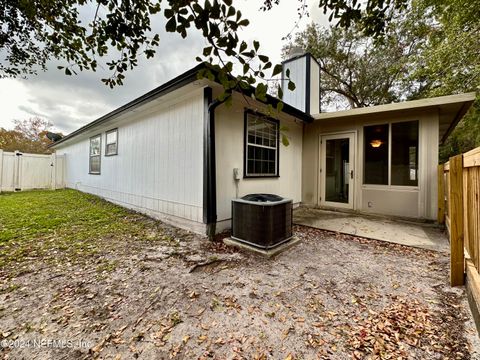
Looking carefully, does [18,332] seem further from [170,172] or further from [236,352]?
[170,172]

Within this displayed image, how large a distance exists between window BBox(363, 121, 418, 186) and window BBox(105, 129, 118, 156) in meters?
7.24

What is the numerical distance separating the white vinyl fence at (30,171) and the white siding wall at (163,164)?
219 inches

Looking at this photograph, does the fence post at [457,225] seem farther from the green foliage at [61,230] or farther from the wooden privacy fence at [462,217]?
the green foliage at [61,230]

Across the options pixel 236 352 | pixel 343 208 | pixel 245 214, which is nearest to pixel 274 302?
pixel 236 352

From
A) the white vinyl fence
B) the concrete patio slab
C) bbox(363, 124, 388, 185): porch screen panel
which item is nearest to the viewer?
the concrete patio slab

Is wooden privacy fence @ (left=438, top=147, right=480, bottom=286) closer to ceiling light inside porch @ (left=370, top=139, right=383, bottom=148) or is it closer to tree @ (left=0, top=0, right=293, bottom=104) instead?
tree @ (left=0, top=0, right=293, bottom=104)

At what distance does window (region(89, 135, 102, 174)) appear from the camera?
24.9 feet

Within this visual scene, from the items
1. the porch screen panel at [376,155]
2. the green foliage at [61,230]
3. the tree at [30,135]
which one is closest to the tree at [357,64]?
the porch screen panel at [376,155]

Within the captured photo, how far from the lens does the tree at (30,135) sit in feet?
59.5

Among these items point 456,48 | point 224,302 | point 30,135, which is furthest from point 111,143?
point 30,135

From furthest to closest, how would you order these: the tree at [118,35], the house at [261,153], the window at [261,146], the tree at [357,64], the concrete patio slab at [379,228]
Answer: the tree at [357,64] < the window at [261,146] < the house at [261,153] < the concrete patio slab at [379,228] < the tree at [118,35]

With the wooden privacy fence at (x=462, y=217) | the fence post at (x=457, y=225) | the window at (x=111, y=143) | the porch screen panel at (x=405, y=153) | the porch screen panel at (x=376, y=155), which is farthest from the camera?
the window at (x=111, y=143)

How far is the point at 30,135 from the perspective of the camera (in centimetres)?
1931

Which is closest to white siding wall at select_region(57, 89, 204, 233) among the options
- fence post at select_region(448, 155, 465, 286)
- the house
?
the house
